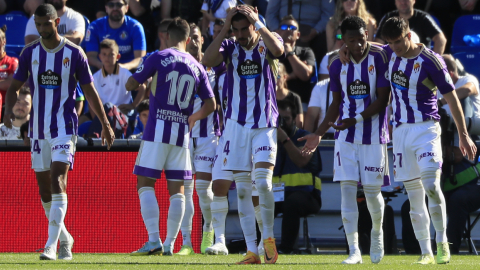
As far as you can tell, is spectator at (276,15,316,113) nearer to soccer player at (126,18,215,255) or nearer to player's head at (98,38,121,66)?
player's head at (98,38,121,66)

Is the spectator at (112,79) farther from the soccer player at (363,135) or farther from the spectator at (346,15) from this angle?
the soccer player at (363,135)

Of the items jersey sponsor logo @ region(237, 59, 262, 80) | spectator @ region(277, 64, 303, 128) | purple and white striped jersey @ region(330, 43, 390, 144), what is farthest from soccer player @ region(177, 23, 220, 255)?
purple and white striped jersey @ region(330, 43, 390, 144)

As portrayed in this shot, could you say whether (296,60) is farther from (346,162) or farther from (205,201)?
(346,162)

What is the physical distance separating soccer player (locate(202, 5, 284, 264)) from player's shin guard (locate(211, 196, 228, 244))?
1009 mm

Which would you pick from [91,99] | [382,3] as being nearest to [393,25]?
[91,99]

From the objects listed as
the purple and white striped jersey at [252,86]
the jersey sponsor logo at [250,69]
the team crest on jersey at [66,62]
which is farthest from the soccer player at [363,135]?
the team crest on jersey at [66,62]

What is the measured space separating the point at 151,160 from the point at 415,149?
2.32m

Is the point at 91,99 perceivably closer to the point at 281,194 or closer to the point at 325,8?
the point at 281,194

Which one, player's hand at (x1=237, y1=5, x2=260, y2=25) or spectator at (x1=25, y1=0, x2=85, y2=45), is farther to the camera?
spectator at (x1=25, y1=0, x2=85, y2=45)

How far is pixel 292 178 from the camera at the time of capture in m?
8.22

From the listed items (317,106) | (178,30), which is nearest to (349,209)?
(178,30)

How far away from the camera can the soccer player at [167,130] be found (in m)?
6.36

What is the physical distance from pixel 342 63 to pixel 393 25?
0.68 meters

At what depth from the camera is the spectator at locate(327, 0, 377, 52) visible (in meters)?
10.5
